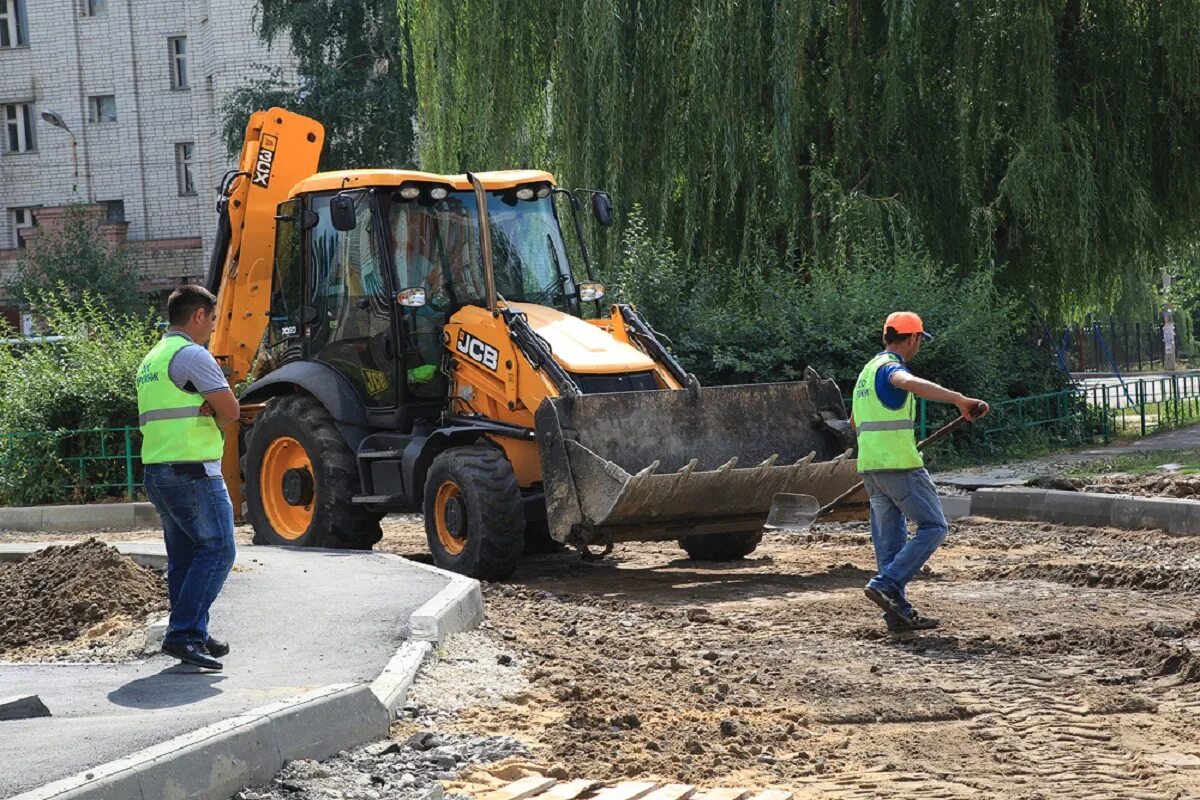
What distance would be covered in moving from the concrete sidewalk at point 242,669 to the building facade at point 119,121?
121ft

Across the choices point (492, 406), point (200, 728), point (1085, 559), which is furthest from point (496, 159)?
point (200, 728)

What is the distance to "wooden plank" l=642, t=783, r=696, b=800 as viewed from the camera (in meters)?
5.71

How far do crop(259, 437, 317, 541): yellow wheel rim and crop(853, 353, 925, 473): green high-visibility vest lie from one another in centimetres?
528

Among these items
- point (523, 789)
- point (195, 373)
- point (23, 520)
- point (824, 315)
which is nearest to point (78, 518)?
point (23, 520)

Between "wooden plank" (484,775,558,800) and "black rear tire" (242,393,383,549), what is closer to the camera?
"wooden plank" (484,775,558,800)

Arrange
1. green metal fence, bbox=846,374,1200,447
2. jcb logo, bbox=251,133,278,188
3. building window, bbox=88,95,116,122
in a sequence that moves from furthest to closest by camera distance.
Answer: building window, bbox=88,95,116,122 → green metal fence, bbox=846,374,1200,447 → jcb logo, bbox=251,133,278,188

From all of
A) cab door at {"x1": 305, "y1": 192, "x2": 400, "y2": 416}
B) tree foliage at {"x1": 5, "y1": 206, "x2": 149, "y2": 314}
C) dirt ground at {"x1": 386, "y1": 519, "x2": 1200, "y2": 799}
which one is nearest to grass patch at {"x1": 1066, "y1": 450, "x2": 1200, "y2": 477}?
dirt ground at {"x1": 386, "y1": 519, "x2": 1200, "y2": 799}

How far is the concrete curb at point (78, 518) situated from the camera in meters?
17.4

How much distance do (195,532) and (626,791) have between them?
3029 millimetres

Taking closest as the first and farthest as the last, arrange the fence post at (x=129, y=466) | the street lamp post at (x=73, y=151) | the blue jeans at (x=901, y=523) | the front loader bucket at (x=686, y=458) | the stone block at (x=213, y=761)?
1. the stone block at (x=213, y=761)
2. the blue jeans at (x=901, y=523)
3. the front loader bucket at (x=686, y=458)
4. the fence post at (x=129, y=466)
5. the street lamp post at (x=73, y=151)

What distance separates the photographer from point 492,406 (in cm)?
1216

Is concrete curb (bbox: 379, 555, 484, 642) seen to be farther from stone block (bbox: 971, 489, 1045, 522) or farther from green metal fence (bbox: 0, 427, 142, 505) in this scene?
green metal fence (bbox: 0, 427, 142, 505)

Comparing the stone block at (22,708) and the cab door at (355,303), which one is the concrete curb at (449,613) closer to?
the stone block at (22,708)

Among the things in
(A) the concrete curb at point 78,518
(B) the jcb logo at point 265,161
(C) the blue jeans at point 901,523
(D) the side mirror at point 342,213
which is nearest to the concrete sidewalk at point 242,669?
(D) the side mirror at point 342,213
